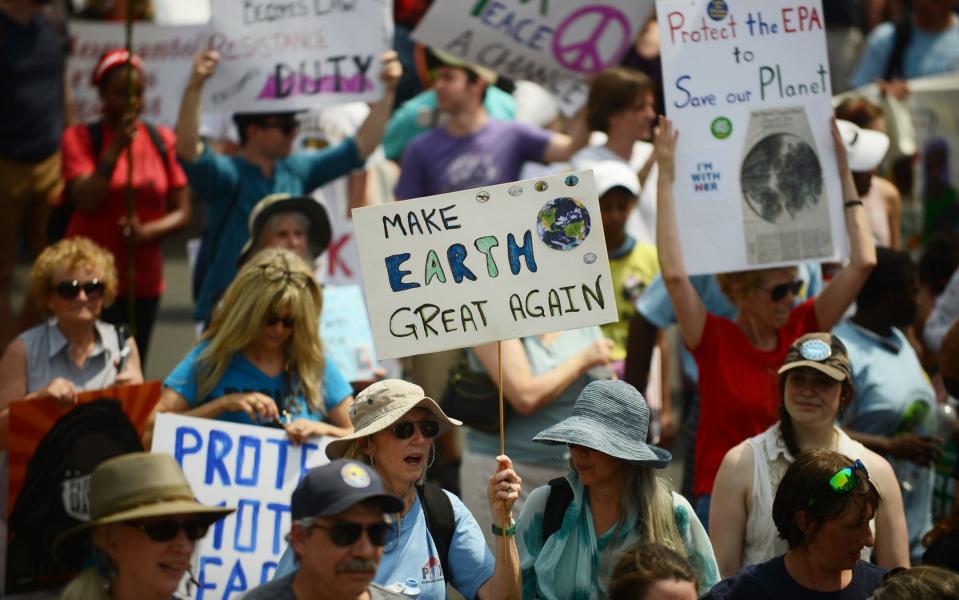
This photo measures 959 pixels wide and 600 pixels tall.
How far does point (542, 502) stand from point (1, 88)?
620cm

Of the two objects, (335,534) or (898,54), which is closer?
(335,534)

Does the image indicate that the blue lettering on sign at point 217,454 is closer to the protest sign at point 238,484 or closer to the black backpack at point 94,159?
the protest sign at point 238,484

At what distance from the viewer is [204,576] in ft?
19.3

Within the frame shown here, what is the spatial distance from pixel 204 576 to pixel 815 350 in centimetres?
235

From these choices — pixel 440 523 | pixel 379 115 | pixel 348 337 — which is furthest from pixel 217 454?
pixel 379 115

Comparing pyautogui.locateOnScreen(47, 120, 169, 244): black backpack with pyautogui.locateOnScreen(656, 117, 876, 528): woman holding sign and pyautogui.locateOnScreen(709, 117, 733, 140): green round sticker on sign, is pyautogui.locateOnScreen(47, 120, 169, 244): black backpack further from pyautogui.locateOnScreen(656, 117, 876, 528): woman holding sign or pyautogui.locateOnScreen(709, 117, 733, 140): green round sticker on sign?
pyautogui.locateOnScreen(709, 117, 733, 140): green round sticker on sign

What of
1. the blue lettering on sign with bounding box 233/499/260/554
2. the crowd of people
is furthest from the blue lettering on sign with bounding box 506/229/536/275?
the blue lettering on sign with bounding box 233/499/260/554

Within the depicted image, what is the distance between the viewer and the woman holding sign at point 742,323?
596cm

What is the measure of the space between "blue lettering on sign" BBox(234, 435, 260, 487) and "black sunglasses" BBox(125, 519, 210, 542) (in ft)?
5.58

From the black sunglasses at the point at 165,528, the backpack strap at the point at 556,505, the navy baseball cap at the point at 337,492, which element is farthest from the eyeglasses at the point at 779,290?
the black sunglasses at the point at 165,528

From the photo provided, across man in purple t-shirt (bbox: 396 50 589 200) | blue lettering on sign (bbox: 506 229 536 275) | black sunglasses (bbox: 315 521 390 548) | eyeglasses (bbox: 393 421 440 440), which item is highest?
man in purple t-shirt (bbox: 396 50 589 200)

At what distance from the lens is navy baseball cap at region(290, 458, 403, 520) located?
393cm

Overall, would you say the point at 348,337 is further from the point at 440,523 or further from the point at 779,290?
the point at 440,523

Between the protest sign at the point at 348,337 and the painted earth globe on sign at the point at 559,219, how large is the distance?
7.91ft
